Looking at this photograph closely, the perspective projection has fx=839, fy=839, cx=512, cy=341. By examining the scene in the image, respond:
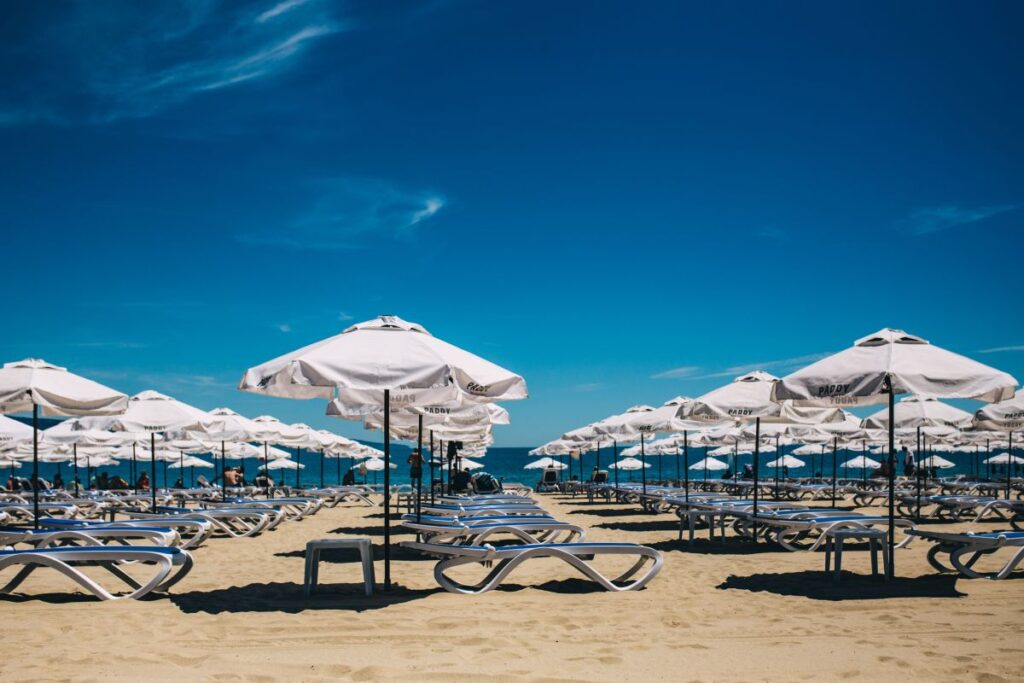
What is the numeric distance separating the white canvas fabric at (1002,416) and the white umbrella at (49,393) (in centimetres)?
1162

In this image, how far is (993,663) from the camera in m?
4.32

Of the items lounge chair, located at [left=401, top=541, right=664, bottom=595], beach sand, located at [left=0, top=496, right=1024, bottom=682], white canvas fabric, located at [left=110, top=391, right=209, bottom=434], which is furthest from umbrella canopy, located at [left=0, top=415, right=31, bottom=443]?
lounge chair, located at [left=401, top=541, right=664, bottom=595]

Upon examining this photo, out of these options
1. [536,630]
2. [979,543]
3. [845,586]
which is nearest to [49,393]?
[536,630]

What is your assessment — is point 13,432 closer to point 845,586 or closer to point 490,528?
point 490,528

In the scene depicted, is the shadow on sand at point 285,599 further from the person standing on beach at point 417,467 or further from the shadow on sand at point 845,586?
→ the person standing on beach at point 417,467

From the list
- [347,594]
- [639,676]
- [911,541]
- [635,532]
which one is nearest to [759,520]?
[911,541]

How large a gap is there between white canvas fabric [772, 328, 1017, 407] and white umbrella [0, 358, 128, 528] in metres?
6.63

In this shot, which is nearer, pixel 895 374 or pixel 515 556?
pixel 515 556

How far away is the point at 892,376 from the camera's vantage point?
6.87m

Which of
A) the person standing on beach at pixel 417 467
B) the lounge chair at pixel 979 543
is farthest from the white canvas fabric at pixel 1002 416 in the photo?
the person standing on beach at pixel 417 467

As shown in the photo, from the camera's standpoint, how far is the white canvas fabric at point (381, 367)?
577 cm

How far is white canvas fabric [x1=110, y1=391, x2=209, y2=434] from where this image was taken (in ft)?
37.4

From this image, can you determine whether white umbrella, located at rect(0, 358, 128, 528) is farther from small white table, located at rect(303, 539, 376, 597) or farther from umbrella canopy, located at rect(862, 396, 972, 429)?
umbrella canopy, located at rect(862, 396, 972, 429)

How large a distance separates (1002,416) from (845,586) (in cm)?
684
